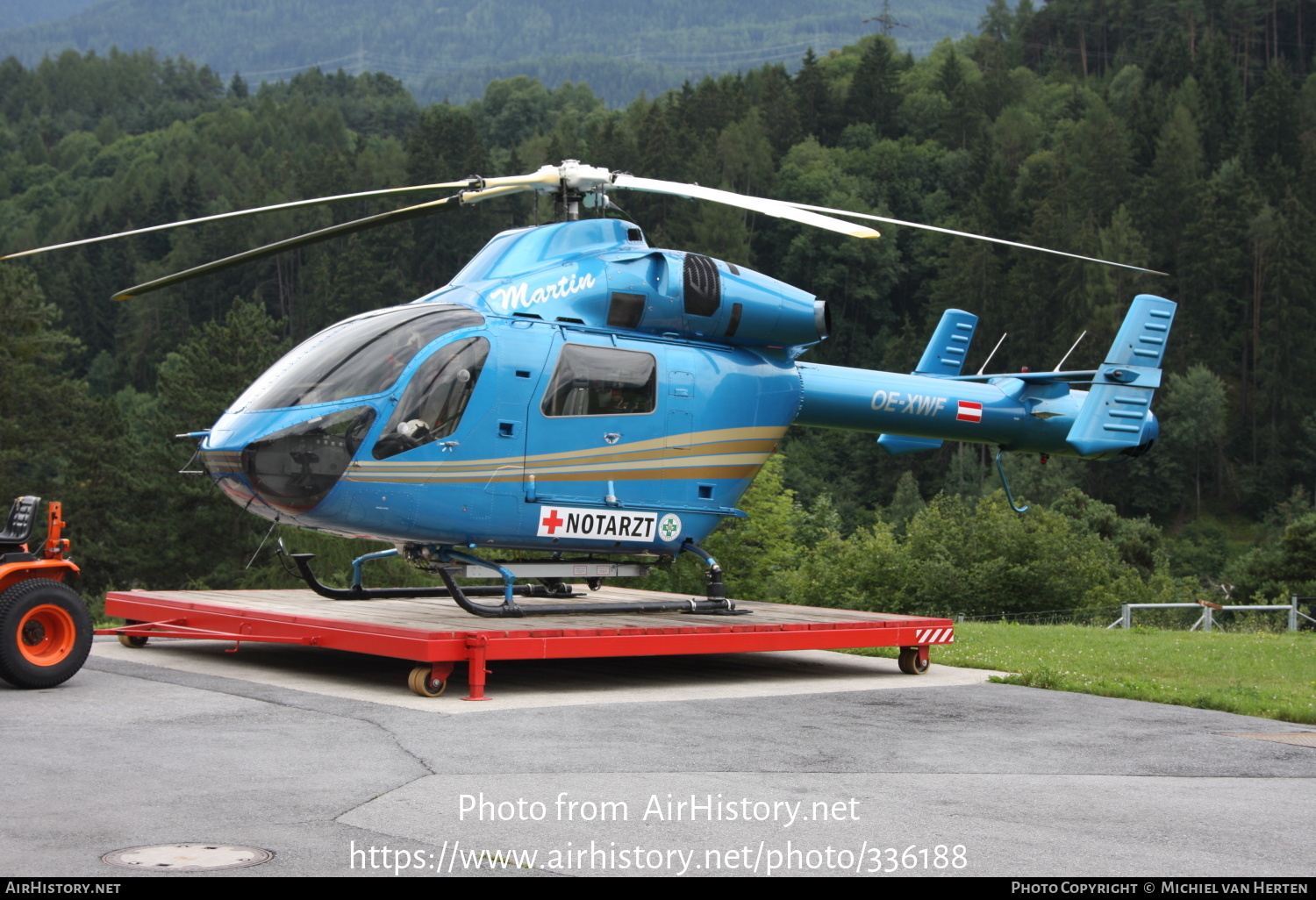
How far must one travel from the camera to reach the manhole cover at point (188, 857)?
5.34m

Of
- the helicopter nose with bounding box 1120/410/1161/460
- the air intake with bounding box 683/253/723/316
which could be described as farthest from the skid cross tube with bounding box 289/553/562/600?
the helicopter nose with bounding box 1120/410/1161/460

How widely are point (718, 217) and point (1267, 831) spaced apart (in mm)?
87164

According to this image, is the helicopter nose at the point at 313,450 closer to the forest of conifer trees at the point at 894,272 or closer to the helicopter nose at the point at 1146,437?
the helicopter nose at the point at 1146,437

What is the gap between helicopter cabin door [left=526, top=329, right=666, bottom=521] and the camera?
11.5m

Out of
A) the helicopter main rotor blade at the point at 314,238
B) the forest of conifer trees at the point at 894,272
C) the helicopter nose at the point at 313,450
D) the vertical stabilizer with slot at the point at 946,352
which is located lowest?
the forest of conifer trees at the point at 894,272

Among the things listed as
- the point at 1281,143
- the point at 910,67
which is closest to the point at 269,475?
the point at 1281,143

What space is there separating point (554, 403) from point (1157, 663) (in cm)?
690

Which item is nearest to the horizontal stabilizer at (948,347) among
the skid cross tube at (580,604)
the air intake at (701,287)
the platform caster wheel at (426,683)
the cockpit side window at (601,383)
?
the air intake at (701,287)

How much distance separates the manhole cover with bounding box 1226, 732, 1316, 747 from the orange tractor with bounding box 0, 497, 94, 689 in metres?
8.36

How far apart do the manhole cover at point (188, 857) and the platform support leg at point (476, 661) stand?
4.34m

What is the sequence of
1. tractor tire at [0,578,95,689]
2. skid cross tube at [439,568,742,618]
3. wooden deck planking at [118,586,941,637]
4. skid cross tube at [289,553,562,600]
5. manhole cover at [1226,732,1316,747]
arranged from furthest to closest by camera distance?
1. skid cross tube at [289,553,562,600]
2. skid cross tube at [439,568,742,618]
3. wooden deck planking at [118,586,941,637]
4. tractor tire at [0,578,95,689]
5. manhole cover at [1226,732,1316,747]

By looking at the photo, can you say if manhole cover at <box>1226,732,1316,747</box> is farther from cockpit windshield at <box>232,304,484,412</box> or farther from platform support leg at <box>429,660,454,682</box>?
cockpit windshield at <box>232,304,484,412</box>

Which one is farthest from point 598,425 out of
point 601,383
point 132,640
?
point 132,640

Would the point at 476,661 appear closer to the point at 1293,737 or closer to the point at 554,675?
the point at 554,675
